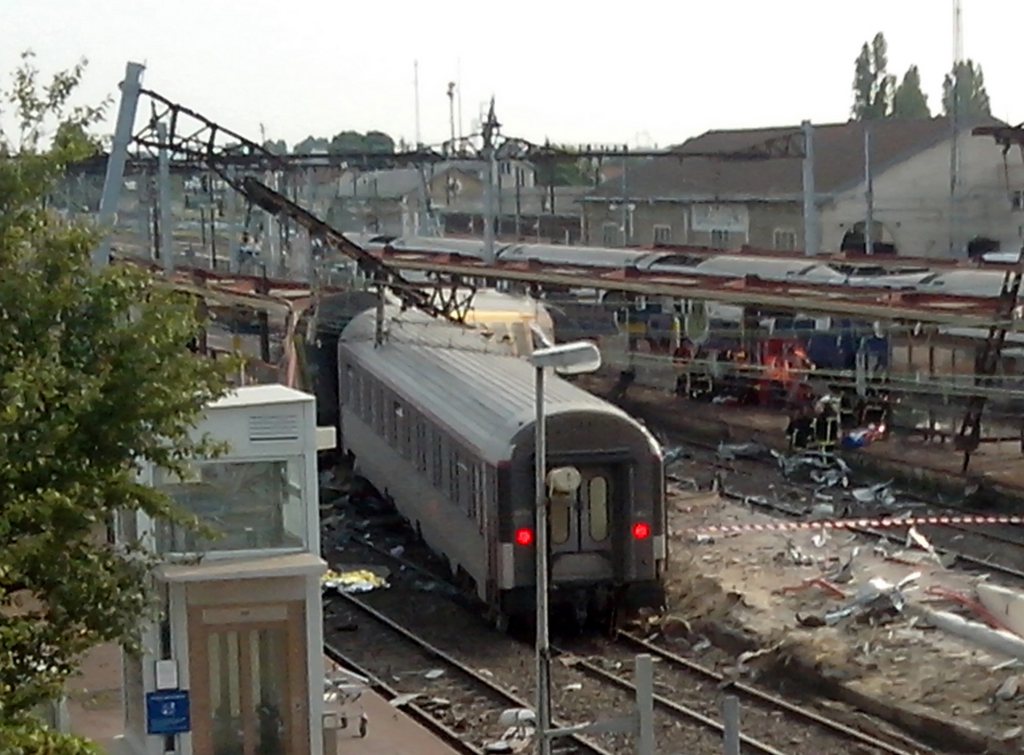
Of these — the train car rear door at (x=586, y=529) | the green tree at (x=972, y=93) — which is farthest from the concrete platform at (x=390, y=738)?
the green tree at (x=972, y=93)

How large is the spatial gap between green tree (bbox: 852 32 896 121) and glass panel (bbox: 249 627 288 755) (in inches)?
3388

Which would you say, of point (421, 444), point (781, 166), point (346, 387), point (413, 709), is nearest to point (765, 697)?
point (413, 709)

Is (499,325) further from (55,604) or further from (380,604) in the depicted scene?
(55,604)

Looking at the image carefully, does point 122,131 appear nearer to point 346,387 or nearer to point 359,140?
point 346,387

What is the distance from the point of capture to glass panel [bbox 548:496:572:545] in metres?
17.4

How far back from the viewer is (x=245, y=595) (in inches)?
498

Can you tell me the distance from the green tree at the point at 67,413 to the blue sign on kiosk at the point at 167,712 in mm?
2488

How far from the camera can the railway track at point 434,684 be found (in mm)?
15328

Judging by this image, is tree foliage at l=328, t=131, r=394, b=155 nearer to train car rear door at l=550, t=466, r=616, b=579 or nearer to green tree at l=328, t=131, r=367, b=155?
green tree at l=328, t=131, r=367, b=155

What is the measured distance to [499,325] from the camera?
84.8 feet

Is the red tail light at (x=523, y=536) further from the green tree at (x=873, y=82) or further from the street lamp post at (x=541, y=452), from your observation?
the green tree at (x=873, y=82)

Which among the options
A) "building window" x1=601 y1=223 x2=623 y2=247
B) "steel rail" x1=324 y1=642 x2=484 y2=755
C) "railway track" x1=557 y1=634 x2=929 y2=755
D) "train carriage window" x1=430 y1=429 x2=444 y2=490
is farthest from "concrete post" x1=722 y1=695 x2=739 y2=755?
"building window" x1=601 y1=223 x2=623 y2=247

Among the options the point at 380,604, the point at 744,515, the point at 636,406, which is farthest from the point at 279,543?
the point at 636,406

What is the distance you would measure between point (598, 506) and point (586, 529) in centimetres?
25
